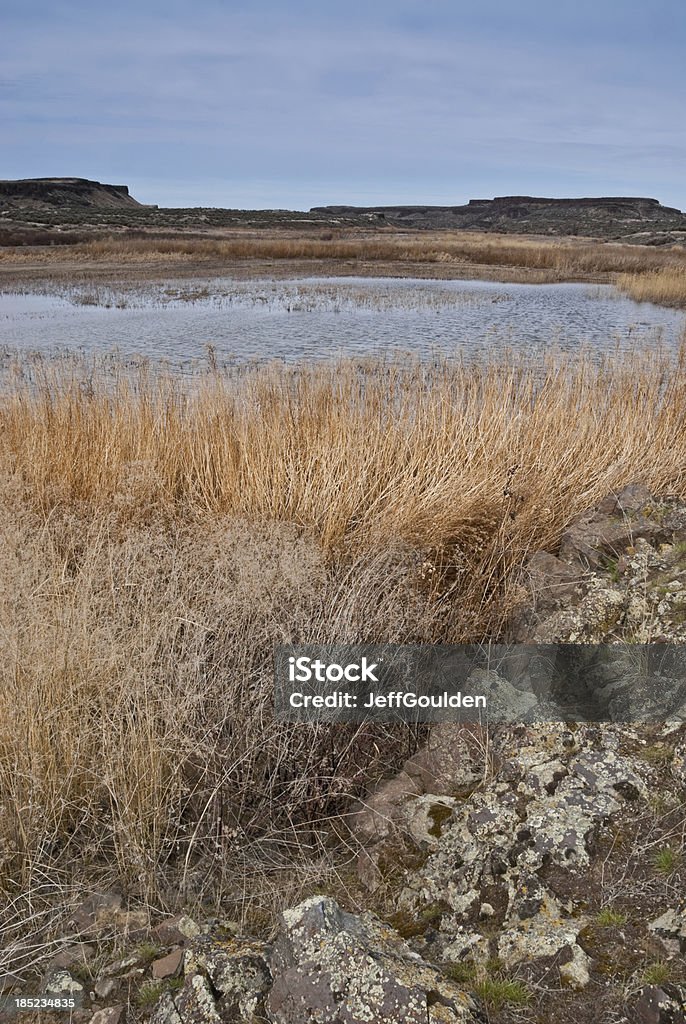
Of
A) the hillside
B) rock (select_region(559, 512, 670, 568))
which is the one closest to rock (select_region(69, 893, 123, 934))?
rock (select_region(559, 512, 670, 568))

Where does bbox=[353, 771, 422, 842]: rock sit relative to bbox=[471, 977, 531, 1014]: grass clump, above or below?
below

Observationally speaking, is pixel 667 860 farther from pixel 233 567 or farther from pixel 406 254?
pixel 406 254

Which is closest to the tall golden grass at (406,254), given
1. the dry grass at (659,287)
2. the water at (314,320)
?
the dry grass at (659,287)

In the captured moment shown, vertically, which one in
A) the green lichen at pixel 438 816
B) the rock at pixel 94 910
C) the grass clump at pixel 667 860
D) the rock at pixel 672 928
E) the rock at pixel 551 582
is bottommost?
the rock at pixel 94 910

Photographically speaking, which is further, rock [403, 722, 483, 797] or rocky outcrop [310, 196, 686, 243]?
rocky outcrop [310, 196, 686, 243]

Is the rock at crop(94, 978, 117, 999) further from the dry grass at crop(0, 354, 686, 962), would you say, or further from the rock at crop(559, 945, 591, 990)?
the rock at crop(559, 945, 591, 990)

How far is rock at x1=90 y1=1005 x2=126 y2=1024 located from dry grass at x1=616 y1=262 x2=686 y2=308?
68.4 ft

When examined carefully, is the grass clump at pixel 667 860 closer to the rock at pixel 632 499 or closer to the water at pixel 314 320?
the rock at pixel 632 499

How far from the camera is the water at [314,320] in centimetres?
1285

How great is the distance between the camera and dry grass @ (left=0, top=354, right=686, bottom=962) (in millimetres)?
2719

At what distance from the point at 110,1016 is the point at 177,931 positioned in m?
0.35

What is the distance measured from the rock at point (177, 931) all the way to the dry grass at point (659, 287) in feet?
67.3

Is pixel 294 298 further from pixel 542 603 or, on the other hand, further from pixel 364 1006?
pixel 364 1006

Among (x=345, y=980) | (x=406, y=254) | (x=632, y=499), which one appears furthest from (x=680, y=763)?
(x=406, y=254)
